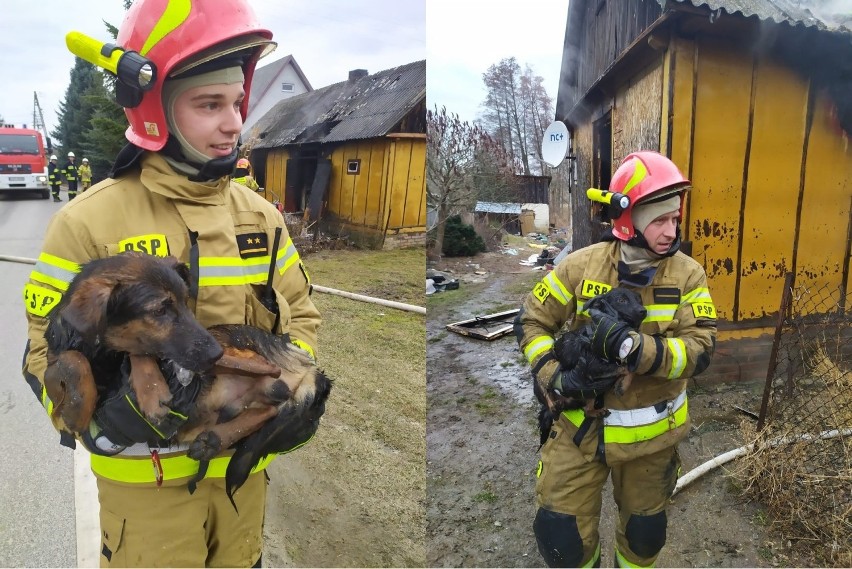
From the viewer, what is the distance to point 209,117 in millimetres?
1811

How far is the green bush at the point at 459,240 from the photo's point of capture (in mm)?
17312

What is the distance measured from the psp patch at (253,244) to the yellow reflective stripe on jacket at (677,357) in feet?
5.84

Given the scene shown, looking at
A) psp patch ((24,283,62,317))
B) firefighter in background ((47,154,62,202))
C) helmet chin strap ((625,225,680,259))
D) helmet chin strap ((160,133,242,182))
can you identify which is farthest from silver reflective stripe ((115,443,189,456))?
firefighter in background ((47,154,62,202))

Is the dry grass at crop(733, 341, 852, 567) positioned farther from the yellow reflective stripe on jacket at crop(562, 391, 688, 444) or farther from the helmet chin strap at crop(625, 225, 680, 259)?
the helmet chin strap at crop(625, 225, 680, 259)

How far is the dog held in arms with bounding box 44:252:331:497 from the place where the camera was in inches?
56.8

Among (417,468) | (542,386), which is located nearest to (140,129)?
(542,386)

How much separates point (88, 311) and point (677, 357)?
2.25 meters

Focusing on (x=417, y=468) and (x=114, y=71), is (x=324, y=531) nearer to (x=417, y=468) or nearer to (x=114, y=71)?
(x=417, y=468)

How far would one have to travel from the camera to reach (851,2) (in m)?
6.55

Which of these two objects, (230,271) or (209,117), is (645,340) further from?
(209,117)

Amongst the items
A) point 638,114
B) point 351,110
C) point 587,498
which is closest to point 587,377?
point 587,498

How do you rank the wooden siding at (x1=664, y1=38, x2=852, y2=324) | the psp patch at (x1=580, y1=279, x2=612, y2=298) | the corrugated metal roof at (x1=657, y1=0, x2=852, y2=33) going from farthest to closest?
the wooden siding at (x1=664, y1=38, x2=852, y2=324)
the corrugated metal roof at (x1=657, y1=0, x2=852, y2=33)
the psp patch at (x1=580, y1=279, x2=612, y2=298)

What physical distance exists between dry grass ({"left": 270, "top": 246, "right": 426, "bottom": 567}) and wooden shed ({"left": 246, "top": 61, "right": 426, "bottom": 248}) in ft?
23.2

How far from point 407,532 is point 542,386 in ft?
4.71
